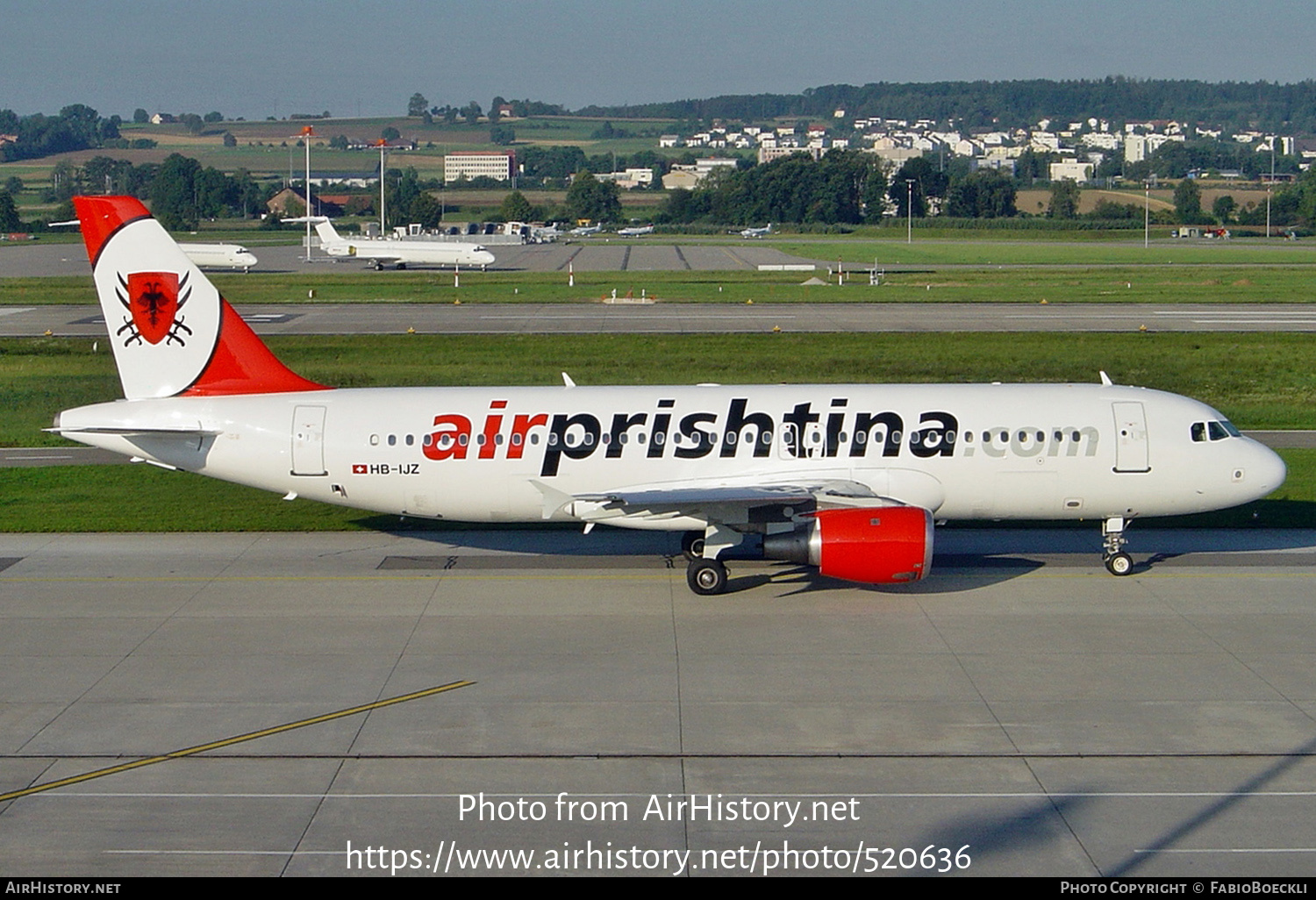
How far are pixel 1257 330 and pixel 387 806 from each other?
62.5m

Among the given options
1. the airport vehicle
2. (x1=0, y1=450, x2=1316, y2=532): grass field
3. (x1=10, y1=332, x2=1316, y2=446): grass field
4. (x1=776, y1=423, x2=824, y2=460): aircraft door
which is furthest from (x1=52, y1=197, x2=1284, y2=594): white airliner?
the airport vehicle

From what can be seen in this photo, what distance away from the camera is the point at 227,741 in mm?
19453

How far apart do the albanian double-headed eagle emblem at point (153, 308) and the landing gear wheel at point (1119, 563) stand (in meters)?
20.3

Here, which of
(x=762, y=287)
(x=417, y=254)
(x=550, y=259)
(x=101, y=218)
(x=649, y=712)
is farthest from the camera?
(x=550, y=259)

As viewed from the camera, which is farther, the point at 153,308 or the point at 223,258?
the point at 223,258

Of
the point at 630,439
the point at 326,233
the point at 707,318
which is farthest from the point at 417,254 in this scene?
the point at 630,439

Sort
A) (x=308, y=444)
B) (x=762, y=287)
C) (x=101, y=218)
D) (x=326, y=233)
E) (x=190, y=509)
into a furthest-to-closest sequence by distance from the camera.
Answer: (x=326, y=233) < (x=762, y=287) < (x=190, y=509) < (x=101, y=218) < (x=308, y=444)

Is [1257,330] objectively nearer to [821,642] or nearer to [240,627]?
[821,642]

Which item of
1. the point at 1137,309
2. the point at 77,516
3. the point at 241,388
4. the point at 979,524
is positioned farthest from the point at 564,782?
the point at 1137,309

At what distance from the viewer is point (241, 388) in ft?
94.9

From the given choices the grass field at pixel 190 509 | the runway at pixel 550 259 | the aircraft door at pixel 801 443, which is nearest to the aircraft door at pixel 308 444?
the grass field at pixel 190 509

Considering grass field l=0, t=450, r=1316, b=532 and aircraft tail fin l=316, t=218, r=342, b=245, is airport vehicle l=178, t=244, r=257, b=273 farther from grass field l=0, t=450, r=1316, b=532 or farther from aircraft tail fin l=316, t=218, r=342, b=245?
grass field l=0, t=450, r=1316, b=532

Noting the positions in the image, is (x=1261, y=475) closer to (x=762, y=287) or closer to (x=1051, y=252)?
(x=762, y=287)

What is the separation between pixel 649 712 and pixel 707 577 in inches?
261
